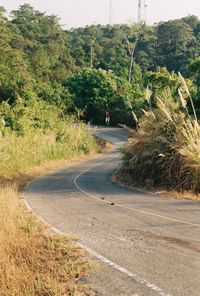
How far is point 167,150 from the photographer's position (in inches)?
731

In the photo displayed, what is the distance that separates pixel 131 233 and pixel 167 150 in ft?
29.1

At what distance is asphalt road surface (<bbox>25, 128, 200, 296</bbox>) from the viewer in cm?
682

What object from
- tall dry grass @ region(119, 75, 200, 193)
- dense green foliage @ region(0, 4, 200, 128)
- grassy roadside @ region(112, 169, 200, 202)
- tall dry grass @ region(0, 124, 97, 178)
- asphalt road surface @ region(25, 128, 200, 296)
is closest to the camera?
asphalt road surface @ region(25, 128, 200, 296)

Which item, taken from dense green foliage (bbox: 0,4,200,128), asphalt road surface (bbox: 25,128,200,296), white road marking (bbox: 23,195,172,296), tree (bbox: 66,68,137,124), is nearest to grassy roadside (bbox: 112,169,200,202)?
asphalt road surface (bbox: 25,128,200,296)

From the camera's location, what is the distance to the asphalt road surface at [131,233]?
682 cm

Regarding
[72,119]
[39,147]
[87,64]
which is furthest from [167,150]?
[87,64]

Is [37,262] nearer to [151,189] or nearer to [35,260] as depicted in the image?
[35,260]

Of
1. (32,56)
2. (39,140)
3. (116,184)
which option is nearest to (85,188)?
(116,184)

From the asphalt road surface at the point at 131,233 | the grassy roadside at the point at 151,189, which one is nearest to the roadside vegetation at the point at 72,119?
the grassy roadside at the point at 151,189

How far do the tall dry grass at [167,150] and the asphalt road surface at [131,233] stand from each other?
136 cm

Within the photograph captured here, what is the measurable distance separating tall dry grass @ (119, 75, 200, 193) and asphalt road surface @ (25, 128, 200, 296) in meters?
Answer: 1.36

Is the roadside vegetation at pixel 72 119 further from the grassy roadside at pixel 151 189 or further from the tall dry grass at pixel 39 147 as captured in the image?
the grassy roadside at pixel 151 189

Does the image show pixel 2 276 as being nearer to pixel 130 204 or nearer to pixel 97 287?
pixel 97 287

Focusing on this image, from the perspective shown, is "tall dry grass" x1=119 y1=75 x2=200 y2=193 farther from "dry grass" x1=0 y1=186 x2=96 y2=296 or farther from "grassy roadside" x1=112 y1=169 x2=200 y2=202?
"dry grass" x1=0 y1=186 x2=96 y2=296
